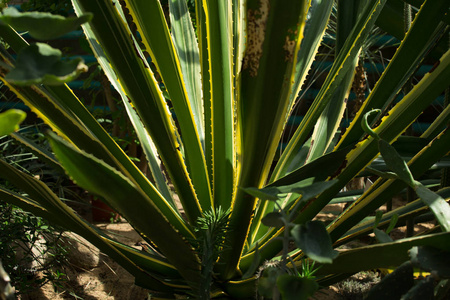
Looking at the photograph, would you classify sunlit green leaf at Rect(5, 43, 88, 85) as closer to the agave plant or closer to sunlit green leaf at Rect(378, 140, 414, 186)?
the agave plant

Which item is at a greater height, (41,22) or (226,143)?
(41,22)

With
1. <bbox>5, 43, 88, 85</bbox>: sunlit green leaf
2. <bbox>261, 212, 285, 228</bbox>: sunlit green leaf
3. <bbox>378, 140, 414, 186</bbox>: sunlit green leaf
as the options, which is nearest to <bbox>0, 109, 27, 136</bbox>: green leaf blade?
<bbox>5, 43, 88, 85</bbox>: sunlit green leaf

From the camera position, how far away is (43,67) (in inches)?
13.7

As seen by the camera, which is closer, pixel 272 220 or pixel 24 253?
pixel 272 220

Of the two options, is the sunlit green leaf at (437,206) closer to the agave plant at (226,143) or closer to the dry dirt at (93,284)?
the agave plant at (226,143)

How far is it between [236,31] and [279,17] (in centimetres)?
59

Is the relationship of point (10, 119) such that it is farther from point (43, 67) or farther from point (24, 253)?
point (24, 253)

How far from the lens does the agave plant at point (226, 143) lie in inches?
18.2

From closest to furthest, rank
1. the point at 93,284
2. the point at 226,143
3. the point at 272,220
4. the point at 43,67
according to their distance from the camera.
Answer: the point at 43,67 → the point at 272,220 → the point at 226,143 → the point at 93,284

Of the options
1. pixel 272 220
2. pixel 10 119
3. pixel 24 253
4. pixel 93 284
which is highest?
pixel 10 119

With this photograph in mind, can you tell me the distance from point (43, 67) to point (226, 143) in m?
0.52

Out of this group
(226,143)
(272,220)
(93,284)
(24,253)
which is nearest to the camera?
(272,220)

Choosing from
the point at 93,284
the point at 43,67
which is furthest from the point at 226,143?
the point at 93,284

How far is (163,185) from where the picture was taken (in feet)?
3.28
